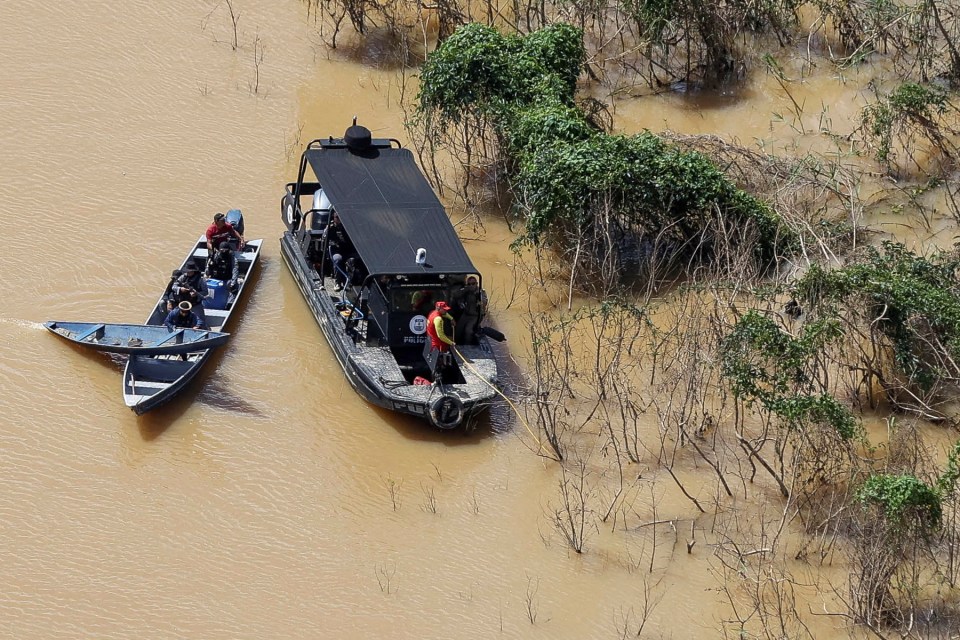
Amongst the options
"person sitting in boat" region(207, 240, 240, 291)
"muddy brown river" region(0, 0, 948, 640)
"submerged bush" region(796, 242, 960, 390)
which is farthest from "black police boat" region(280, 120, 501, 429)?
"submerged bush" region(796, 242, 960, 390)

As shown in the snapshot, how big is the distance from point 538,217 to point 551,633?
6.13 meters

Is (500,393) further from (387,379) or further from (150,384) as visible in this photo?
(150,384)

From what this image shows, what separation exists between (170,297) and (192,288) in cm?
30

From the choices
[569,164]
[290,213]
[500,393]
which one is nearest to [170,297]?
[290,213]

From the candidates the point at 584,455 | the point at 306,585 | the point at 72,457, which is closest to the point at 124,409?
the point at 72,457

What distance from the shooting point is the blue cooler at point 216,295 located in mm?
18609

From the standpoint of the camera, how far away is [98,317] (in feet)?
61.5

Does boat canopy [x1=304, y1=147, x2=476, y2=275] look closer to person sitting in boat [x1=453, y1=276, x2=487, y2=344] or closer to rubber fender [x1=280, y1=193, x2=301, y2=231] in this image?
person sitting in boat [x1=453, y1=276, x2=487, y2=344]

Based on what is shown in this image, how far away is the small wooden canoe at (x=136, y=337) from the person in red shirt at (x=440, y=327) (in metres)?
2.35

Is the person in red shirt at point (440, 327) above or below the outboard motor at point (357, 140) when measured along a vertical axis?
below

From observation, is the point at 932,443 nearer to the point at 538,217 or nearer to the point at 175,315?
the point at 538,217

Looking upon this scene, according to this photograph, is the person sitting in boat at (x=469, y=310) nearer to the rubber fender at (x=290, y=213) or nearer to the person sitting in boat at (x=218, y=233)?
the rubber fender at (x=290, y=213)

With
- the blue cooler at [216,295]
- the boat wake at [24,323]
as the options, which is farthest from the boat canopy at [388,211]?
the boat wake at [24,323]

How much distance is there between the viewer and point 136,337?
57.2 feet
